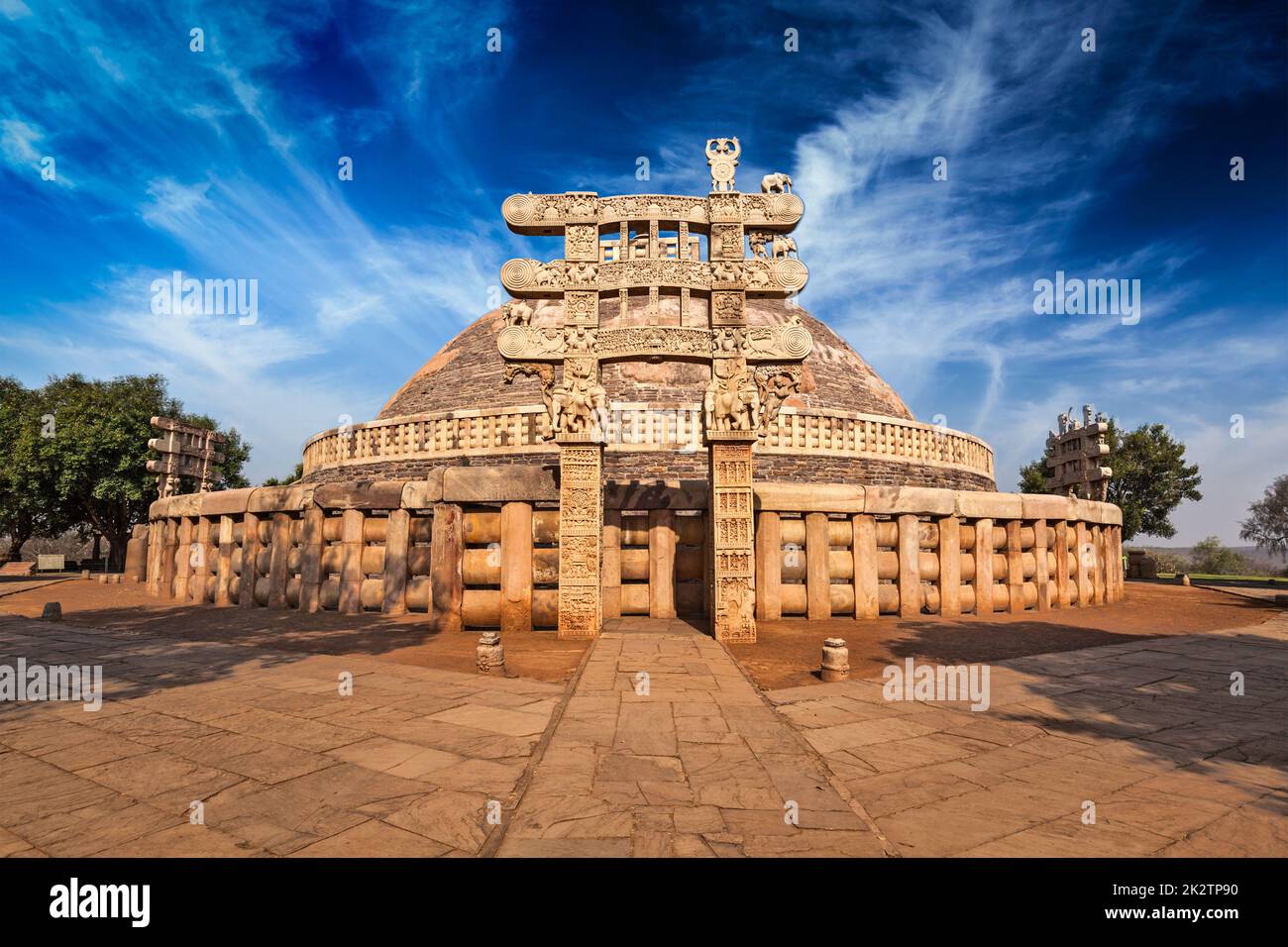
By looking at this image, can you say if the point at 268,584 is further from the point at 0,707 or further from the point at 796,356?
the point at 796,356

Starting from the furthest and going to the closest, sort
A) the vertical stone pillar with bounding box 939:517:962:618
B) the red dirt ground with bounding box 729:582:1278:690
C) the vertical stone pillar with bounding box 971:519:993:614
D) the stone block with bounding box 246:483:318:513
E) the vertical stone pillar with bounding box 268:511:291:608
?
the vertical stone pillar with bounding box 268:511:291:608
the stone block with bounding box 246:483:318:513
the vertical stone pillar with bounding box 971:519:993:614
the vertical stone pillar with bounding box 939:517:962:618
the red dirt ground with bounding box 729:582:1278:690

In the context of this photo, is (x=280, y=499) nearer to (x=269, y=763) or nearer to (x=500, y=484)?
(x=500, y=484)

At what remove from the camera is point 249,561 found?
1127cm

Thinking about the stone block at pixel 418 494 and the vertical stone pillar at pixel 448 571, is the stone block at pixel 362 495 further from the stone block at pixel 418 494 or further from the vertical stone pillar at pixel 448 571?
the vertical stone pillar at pixel 448 571

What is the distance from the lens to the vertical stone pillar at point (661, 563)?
8938 mm

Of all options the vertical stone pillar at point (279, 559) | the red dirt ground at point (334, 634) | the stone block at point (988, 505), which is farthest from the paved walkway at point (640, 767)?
the vertical stone pillar at point (279, 559)

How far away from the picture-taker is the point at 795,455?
1655 cm

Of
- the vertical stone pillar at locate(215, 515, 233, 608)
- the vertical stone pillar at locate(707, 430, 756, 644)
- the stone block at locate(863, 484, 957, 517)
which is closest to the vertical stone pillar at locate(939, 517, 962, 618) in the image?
the stone block at locate(863, 484, 957, 517)

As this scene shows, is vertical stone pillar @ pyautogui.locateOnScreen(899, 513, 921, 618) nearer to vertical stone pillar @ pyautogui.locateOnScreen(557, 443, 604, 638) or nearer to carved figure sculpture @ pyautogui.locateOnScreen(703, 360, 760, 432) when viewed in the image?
carved figure sculpture @ pyautogui.locateOnScreen(703, 360, 760, 432)

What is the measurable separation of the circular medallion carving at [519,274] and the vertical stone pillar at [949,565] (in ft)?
25.5

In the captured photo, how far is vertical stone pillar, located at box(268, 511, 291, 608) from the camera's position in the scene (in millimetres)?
10680

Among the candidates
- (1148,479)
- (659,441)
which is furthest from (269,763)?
(1148,479)

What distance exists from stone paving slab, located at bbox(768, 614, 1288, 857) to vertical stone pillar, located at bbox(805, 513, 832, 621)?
3.29 m

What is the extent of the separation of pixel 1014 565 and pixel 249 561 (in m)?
14.5
